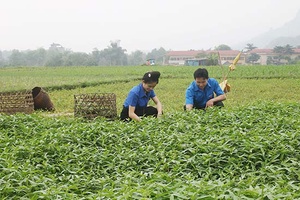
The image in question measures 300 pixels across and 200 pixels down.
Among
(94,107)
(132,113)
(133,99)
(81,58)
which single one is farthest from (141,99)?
(81,58)

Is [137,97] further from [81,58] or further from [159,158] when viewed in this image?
[81,58]

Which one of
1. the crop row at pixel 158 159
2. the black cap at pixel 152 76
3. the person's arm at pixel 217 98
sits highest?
the black cap at pixel 152 76

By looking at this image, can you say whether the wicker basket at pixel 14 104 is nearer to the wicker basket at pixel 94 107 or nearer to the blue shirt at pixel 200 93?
the wicker basket at pixel 94 107

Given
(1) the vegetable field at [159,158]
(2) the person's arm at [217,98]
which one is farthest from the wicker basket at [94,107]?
(2) the person's arm at [217,98]

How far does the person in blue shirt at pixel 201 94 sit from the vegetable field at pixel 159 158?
3.78ft

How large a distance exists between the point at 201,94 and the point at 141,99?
1.22 meters

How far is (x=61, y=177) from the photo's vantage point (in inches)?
157

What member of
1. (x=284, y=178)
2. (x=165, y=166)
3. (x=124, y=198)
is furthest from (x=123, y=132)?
(x=124, y=198)

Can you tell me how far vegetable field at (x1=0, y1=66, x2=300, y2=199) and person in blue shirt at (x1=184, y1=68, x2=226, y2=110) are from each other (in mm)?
1152

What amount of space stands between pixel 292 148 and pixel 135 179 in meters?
1.88

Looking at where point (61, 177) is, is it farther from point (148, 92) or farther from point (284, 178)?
point (148, 92)

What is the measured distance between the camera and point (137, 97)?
24.6 ft

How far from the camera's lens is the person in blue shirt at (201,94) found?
776 centimetres

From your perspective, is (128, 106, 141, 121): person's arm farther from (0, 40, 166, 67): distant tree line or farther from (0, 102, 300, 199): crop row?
(0, 40, 166, 67): distant tree line
